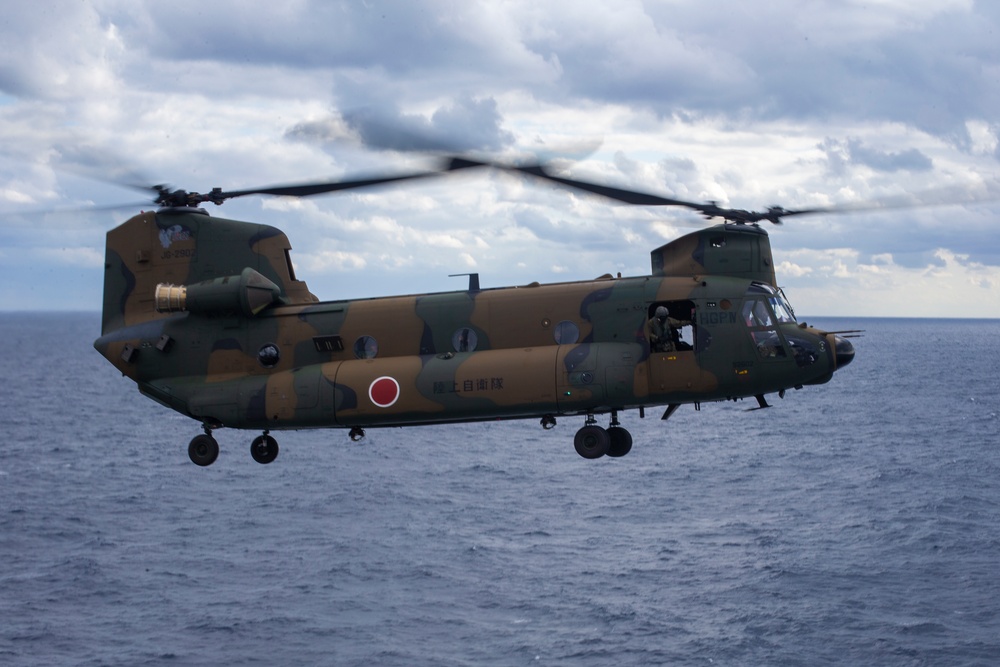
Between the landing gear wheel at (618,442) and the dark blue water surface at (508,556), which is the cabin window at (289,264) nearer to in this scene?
the landing gear wheel at (618,442)

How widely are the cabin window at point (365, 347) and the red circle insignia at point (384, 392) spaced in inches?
50.0

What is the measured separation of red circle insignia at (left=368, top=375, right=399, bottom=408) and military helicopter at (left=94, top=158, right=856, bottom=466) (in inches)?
1.2

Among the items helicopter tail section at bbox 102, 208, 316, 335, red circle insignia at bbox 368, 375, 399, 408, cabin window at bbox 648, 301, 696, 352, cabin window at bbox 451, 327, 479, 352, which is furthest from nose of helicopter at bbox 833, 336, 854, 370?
helicopter tail section at bbox 102, 208, 316, 335

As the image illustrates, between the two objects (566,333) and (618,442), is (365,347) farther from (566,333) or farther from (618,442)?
(618,442)

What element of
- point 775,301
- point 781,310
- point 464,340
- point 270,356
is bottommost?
point 270,356

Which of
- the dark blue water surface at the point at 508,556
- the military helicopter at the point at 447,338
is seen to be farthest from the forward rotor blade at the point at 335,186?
the dark blue water surface at the point at 508,556

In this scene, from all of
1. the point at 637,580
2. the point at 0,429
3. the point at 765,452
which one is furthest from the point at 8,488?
the point at 765,452

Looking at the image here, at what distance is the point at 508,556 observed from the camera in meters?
110

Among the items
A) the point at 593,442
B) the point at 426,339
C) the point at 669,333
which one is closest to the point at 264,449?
the point at 426,339

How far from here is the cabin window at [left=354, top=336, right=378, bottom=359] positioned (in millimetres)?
29172

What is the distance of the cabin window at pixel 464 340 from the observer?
93.2 ft

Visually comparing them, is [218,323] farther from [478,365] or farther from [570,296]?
[570,296]

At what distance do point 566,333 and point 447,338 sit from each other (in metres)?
3.35

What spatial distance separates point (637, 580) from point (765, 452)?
2330 inches
